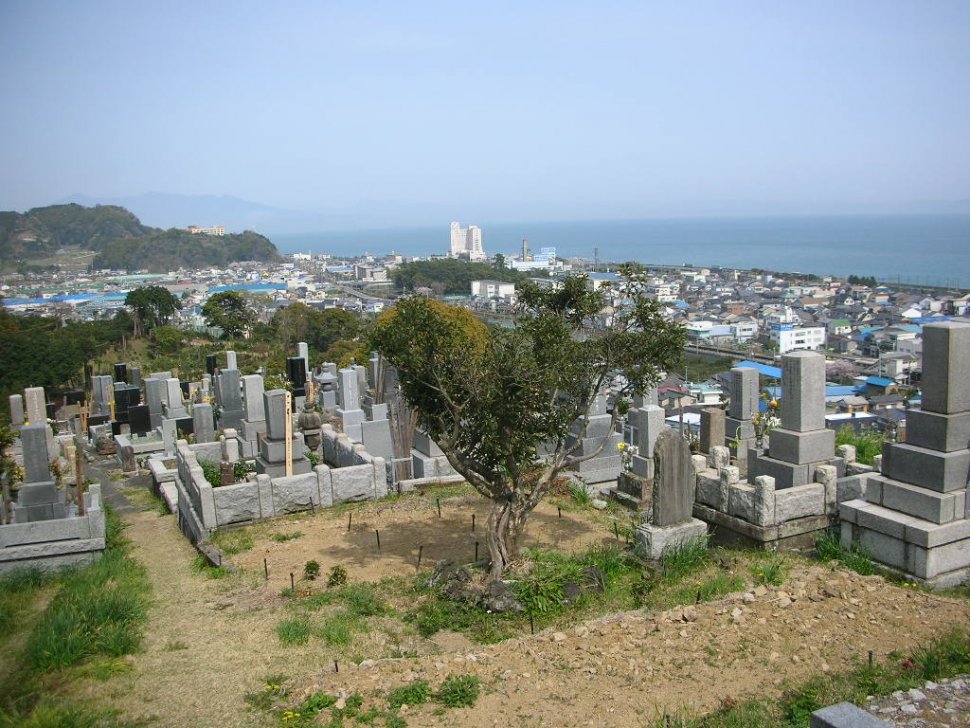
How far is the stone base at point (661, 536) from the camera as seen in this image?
8547 mm

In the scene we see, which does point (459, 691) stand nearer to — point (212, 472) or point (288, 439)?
point (288, 439)

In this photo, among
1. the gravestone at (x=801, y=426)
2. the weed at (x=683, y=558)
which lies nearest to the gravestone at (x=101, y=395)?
the weed at (x=683, y=558)

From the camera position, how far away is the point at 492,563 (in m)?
8.27

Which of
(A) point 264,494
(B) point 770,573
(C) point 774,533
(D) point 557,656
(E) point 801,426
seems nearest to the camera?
(D) point 557,656

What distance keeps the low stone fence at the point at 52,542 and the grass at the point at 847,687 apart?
8033 millimetres

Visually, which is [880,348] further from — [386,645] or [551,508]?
[386,645]

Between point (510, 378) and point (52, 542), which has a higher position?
point (510, 378)

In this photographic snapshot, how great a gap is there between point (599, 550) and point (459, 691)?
387 cm

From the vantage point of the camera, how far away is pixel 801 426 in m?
9.02

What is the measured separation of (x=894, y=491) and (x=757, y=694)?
3.60 metres

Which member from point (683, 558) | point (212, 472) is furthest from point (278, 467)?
point (683, 558)

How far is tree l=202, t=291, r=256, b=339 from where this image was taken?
176ft

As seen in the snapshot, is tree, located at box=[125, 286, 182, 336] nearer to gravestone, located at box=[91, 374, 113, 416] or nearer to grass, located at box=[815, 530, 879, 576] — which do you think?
gravestone, located at box=[91, 374, 113, 416]

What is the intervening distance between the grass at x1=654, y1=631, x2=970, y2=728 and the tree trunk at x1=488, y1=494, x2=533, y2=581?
10.1 ft
